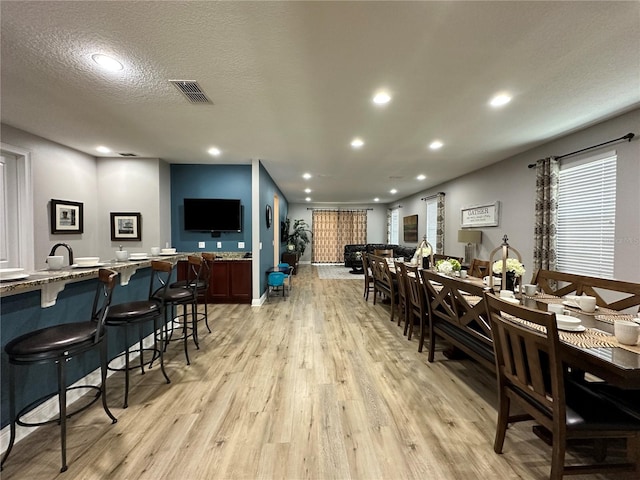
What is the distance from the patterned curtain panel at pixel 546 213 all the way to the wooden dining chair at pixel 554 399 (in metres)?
3.09

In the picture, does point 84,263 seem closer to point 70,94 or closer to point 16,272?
point 16,272

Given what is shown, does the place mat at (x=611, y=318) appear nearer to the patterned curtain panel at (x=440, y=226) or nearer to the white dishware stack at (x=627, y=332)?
the white dishware stack at (x=627, y=332)

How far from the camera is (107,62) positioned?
6.79ft

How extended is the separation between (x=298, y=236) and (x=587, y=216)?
27.7 ft

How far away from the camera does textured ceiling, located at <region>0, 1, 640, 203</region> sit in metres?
1.62

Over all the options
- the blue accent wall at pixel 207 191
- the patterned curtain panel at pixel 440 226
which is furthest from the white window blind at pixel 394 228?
the blue accent wall at pixel 207 191

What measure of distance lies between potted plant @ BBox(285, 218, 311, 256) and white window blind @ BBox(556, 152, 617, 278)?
780 centimetres

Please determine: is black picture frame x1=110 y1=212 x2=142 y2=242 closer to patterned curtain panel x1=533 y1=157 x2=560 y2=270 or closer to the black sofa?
patterned curtain panel x1=533 y1=157 x2=560 y2=270

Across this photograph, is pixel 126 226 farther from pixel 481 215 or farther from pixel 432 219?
pixel 432 219

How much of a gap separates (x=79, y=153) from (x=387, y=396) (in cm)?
574

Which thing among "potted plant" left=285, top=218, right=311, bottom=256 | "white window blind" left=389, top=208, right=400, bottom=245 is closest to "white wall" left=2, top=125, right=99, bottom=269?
"potted plant" left=285, top=218, right=311, bottom=256

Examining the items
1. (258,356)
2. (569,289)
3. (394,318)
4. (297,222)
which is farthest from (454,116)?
(297,222)

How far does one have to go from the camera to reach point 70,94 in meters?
2.55

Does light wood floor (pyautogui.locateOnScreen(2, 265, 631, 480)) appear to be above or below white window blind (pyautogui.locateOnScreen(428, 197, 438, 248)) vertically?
below
